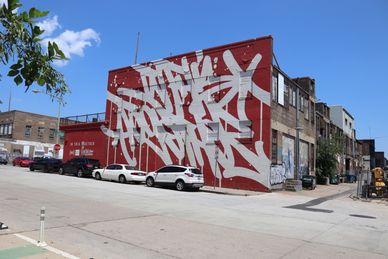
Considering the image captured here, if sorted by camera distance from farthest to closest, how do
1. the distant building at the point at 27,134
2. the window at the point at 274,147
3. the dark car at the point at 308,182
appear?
the distant building at the point at 27,134 < the dark car at the point at 308,182 < the window at the point at 274,147

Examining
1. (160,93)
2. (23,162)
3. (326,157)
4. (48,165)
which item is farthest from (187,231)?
(23,162)

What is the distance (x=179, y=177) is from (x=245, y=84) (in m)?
8.90

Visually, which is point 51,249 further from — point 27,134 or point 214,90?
point 27,134

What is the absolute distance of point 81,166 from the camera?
108 feet

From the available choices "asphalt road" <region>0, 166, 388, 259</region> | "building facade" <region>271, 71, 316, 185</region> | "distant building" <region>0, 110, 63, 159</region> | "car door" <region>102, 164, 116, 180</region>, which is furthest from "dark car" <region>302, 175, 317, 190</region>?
"distant building" <region>0, 110, 63, 159</region>

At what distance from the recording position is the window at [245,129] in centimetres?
2728

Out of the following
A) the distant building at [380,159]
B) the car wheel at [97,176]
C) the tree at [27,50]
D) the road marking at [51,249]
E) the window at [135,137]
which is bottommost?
the road marking at [51,249]

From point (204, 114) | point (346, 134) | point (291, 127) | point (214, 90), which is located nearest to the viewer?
point (214, 90)

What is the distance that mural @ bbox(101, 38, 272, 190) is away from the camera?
2691 centimetres

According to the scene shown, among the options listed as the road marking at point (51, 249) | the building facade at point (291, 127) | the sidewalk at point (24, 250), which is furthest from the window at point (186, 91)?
the sidewalk at point (24, 250)

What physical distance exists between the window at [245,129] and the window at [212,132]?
2159mm

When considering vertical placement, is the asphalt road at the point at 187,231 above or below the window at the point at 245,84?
below

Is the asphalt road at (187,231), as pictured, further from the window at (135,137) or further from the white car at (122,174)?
the window at (135,137)

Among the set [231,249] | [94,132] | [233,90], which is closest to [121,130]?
[94,132]
